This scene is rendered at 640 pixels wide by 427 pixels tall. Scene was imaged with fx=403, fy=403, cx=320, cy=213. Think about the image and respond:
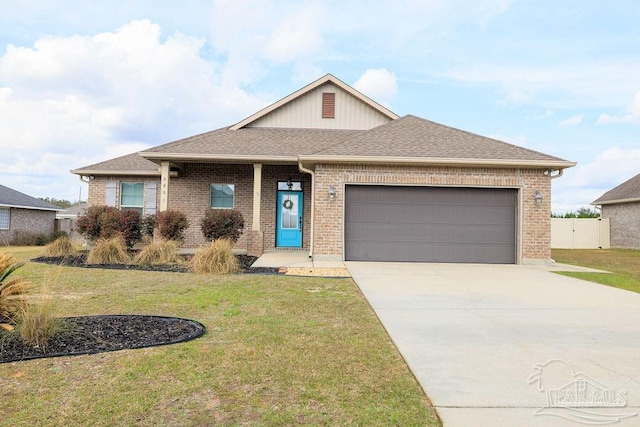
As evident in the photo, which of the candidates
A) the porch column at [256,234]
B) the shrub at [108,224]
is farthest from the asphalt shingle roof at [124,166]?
the porch column at [256,234]

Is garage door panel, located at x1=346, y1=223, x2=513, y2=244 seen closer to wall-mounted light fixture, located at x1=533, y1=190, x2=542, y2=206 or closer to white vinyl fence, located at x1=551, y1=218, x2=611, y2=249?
wall-mounted light fixture, located at x1=533, y1=190, x2=542, y2=206

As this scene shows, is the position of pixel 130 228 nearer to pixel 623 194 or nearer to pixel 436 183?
pixel 436 183

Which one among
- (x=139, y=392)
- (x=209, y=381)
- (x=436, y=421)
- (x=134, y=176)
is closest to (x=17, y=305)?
(x=139, y=392)

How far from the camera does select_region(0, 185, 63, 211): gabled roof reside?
21781 mm

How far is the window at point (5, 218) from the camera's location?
21812 millimetres

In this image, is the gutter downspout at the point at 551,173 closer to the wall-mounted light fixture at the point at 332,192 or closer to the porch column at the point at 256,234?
the wall-mounted light fixture at the point at 332,192

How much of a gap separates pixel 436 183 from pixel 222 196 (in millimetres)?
8147

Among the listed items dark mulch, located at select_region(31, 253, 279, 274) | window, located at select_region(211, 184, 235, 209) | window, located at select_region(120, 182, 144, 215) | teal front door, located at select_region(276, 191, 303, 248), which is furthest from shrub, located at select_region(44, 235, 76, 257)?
teal front door, located at select_region(276, 191, 303, 248)

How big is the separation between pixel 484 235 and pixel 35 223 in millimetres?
24900

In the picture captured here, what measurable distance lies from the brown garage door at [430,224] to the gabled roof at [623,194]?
46.6ft

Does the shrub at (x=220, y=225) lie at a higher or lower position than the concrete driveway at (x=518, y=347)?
higher

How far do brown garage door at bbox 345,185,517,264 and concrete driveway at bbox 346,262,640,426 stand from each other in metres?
3.61

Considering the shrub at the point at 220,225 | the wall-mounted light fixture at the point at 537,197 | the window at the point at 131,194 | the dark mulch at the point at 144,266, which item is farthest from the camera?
the window at the point at 131,194

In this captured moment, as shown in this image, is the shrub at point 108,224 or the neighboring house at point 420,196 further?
the shrub at point 108,224
